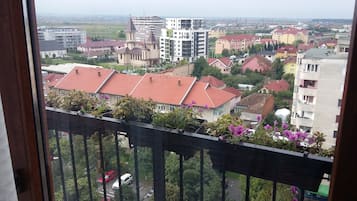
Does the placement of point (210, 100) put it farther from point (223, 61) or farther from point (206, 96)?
point (223, 61)

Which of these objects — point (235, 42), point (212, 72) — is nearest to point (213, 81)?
point (212, 72)

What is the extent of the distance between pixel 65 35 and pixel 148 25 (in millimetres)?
311

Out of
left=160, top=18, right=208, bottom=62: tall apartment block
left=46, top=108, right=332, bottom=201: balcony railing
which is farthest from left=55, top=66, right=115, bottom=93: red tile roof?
left=160, top=18, right=208, bottom=62: tall apartment block

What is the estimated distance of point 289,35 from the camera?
82cm

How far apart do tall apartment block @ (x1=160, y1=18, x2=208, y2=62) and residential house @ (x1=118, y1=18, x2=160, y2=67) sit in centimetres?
3

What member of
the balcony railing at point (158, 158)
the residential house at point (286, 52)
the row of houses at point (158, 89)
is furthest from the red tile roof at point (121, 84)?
the residential house at point (286, 52)

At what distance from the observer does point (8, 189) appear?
75 cm

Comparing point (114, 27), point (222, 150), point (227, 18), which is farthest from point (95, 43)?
point (222, 150)

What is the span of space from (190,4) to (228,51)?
18cm

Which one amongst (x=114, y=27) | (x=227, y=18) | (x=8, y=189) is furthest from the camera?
(x=114, y=27)

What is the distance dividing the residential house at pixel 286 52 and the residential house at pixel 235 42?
0.25 feet

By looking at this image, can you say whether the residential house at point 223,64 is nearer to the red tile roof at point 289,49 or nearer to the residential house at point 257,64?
the residential house at point 257,64

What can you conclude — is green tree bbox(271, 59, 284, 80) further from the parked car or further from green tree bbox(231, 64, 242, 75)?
the parked car

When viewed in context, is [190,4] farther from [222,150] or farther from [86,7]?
[222,150]
